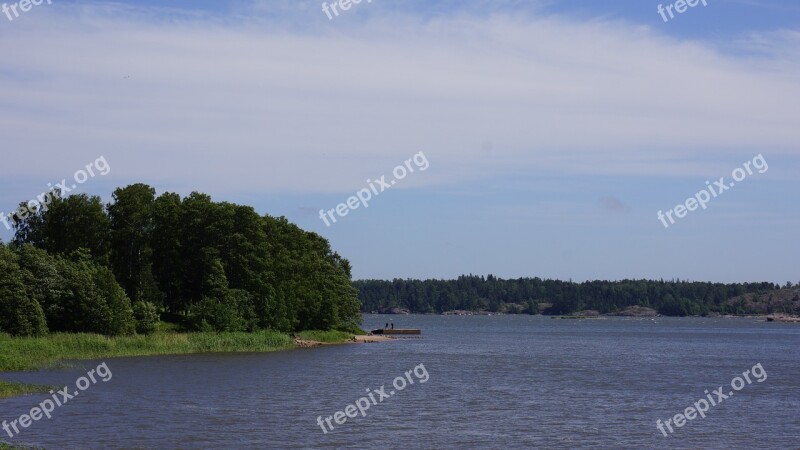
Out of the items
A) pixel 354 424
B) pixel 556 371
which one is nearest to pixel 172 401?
pixel 354 424

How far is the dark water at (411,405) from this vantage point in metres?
41.8

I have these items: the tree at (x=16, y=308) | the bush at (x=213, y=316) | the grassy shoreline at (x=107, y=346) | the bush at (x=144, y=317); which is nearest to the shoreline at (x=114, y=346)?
the grassy shoreline at (x=107, y=346)

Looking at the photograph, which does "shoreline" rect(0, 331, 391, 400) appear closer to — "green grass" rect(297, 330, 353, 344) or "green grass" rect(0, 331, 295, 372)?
"green grass" rect(0, 331, 295, 372)

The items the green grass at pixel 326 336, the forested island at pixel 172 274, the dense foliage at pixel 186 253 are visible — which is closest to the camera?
the forested island at pixel 172 274

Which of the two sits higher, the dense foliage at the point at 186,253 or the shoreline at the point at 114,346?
the dense foliage at the point at 186,253

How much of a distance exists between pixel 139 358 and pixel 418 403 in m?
35.9

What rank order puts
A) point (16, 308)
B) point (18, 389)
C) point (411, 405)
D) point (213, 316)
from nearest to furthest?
point (18, 389), point (411, 405), point (16, 308), point (213, 316)

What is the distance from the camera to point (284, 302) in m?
112

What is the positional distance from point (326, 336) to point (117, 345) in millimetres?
44416

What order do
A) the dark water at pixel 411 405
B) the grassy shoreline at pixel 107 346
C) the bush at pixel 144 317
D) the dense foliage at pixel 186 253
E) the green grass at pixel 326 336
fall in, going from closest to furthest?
the dark water at pixel 411 405 → the grassy shoreline at pixel 107 346 → the bush at pixel 144 317 → the dense foliage at pixel 186 253 → the green grass at pixel 326 336

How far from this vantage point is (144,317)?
300ft

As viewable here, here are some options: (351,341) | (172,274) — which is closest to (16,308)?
(172,274)

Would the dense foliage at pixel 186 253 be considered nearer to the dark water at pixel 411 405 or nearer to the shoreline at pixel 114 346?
the shoreline at pixel 114 346

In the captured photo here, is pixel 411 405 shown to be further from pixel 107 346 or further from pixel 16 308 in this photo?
pixel 16 308
